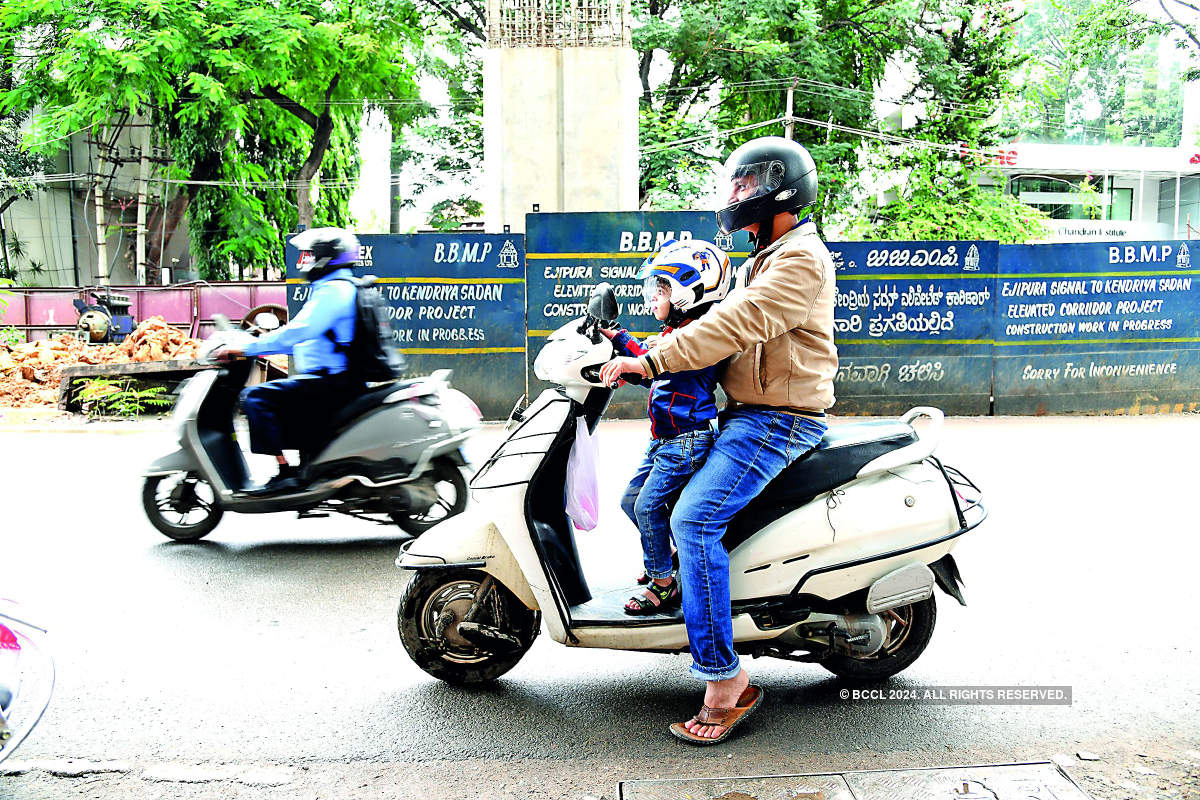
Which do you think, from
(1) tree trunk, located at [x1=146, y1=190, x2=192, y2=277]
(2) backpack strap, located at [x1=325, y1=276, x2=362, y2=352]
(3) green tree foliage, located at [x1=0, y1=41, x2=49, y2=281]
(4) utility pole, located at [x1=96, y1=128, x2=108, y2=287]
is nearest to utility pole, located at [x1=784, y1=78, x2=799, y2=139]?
(1) tree trunk, located at [x1=146, y1=190, x2=192, y2=277]

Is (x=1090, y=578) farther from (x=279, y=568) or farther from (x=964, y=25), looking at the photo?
(x=964, y=25)

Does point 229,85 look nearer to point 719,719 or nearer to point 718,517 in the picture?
point 718,517

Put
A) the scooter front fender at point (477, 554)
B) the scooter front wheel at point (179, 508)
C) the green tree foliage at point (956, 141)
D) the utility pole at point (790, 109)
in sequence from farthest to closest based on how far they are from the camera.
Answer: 1. the utility pole at point (790, 109)
2. the green tree foliage at point (956, 141)
3. the scooter front wheel at point (179, 508)
4. the scooter front fender at point (477, 554)

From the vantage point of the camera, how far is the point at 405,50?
992 inches

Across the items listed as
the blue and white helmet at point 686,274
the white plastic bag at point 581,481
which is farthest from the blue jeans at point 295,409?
the blue and white helmet at point 686,274

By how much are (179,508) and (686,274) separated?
13.3 ft

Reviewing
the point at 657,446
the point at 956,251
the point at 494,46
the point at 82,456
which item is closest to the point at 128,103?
the point at 494,46

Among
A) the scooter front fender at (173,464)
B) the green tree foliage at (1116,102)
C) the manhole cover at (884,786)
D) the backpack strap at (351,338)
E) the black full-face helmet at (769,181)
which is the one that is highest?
the green tree foliage at (1116,102)

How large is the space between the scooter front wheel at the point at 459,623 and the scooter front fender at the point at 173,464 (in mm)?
2708

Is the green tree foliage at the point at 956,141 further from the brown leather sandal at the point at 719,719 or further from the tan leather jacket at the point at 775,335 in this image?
the brown leather sandal at the point at 719,719

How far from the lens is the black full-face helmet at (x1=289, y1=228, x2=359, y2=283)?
6078 mm

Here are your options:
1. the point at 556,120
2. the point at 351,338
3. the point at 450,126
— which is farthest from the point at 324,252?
the point at 450,126

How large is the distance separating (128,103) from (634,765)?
66.7ft

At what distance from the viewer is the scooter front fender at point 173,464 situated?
6078 mm
